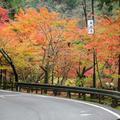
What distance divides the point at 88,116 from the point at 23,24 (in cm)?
2221

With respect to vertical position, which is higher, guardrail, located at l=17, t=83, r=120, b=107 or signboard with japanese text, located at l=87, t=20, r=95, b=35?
signboard with japanese text, located at l=87, t=20, r=95, b=35

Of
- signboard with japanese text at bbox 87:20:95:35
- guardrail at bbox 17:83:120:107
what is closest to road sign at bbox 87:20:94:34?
signboard with japanese text at bbox 87:20:95:35

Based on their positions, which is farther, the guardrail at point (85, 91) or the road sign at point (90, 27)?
the road sign at point (90, 27)

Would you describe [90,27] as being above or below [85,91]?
above

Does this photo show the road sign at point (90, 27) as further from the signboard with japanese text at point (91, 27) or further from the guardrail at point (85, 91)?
the guardrail at point (85, 91)

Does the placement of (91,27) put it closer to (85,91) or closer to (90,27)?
(90,27)

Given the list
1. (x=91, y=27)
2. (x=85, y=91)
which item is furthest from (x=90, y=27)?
(x=85, y=91)

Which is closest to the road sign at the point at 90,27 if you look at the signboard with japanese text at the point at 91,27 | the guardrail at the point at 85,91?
the signboard with japanese text at the point at 91,27

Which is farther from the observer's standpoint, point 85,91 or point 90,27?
point 90,27

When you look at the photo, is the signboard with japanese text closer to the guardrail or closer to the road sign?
the road sign

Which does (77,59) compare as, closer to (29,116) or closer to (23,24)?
(23,24)

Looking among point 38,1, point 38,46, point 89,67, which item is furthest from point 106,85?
point 38,1

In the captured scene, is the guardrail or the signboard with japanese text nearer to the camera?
the guardrail

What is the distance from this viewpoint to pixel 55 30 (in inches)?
1409
